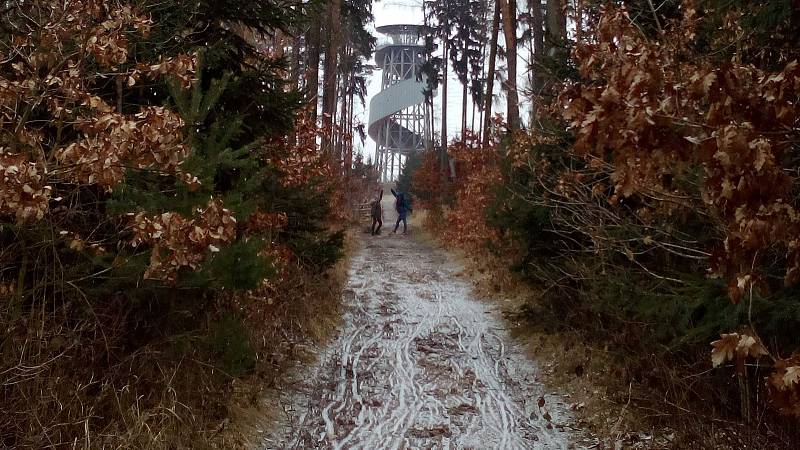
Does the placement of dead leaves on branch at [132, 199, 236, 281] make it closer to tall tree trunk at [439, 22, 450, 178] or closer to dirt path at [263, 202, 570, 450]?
dirt path at [263, 202, 570, 450]

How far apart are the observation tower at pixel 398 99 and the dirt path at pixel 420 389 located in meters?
35.2

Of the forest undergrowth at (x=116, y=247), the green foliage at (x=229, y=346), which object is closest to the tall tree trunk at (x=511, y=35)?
the forest undergrowth at (x=116, y=247)

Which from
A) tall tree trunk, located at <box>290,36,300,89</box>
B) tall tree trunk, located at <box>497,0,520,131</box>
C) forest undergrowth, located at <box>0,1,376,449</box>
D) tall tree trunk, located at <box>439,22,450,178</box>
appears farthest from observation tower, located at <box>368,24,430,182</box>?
forest undergrowth, located at <box>0,1,376,449</box>

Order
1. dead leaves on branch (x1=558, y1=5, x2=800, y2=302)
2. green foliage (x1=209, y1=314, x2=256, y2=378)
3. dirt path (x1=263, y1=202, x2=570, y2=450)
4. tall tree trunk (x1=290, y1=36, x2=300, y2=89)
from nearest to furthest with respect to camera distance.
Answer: dead leaves on branch (x1=558, y1=5, x2=800, y2=302), green foliage (x1=209, y1=314, x2=256, y2=378), dirt path (x1=263, y1=202, x2=570, y2=450), tall tree trunk (x1=290, y1=36, x2=300, y2=89)

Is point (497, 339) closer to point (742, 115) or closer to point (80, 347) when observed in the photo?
point (80, 347)

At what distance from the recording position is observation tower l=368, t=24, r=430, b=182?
4494 centimetres

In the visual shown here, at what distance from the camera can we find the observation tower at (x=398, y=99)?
147ft

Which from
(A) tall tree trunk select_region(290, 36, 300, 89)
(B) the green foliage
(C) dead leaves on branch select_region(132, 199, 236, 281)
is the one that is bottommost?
(B) the green foliage

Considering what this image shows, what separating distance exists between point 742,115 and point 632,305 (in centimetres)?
294

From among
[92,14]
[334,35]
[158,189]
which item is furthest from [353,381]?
[334,35]

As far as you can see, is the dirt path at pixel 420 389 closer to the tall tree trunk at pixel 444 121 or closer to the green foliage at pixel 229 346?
the green foliage at pixel 229 346

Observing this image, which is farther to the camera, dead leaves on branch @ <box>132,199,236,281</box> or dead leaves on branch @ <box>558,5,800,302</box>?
dead leaves on branch @ <box>132,199,236,281</box>

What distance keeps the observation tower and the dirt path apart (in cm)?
3516

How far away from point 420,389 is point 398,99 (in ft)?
133
